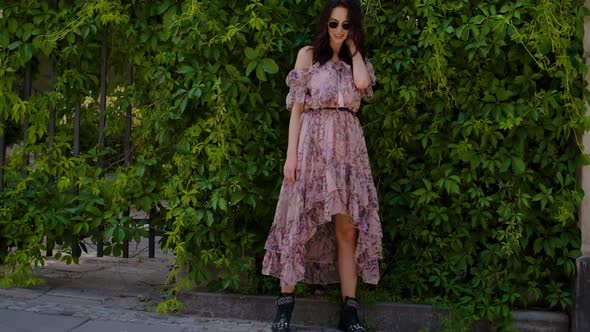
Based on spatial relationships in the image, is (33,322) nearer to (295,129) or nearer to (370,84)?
(295,129)

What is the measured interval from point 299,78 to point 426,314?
157 cm

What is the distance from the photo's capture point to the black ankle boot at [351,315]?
146 inches

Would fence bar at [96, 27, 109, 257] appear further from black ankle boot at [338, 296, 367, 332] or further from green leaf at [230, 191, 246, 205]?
black ankle boot at [338, 296, 367, 332]

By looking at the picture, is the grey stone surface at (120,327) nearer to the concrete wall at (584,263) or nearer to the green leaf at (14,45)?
the green leaf at (14,45)

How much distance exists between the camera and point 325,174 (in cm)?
362

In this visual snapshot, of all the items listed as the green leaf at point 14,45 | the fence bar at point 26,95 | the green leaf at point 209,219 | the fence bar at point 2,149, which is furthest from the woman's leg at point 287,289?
the green leaf at point 14,45

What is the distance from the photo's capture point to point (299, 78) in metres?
3.66

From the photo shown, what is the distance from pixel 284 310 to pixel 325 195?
72 cm

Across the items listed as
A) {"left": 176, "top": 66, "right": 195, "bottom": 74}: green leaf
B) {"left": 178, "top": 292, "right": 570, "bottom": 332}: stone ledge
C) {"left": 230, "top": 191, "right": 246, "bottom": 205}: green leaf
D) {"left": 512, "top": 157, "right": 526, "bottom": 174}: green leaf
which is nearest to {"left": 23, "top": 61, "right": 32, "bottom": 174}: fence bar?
{"left": 176, "top": 66, "right": 195, "bottom": 74}: green leaf

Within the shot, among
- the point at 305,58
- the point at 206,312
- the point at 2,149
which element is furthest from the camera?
the point at 2,149

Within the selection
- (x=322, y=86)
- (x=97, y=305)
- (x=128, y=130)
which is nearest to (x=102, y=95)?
(x=128, y=130)

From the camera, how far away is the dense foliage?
366 centimetres

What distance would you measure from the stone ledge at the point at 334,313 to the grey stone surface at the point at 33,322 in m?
0.69

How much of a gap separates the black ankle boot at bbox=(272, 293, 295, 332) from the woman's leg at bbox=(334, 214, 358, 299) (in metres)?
0.32
